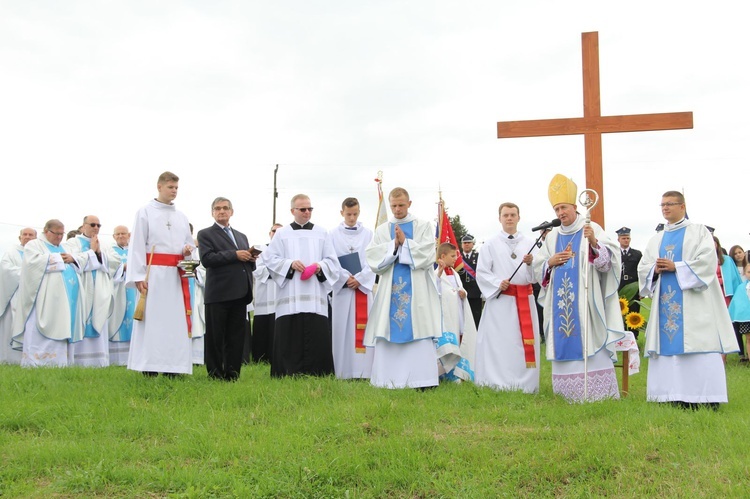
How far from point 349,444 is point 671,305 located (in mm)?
3617

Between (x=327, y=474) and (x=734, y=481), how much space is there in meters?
2.72

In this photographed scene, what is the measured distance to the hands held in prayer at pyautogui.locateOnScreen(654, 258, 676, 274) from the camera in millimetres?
7281

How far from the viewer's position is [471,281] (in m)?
14.1

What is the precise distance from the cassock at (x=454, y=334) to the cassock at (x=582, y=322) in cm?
136

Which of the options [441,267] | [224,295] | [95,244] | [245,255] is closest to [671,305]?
[441,267]

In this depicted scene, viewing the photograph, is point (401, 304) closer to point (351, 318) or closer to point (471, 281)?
point (351, 318)

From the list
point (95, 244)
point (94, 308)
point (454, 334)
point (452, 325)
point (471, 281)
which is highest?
point (95, 244)

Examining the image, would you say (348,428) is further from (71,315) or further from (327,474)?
(71,315)

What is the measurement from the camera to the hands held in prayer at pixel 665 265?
7281 mm

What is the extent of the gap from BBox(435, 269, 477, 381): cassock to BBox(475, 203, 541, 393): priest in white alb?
39cm

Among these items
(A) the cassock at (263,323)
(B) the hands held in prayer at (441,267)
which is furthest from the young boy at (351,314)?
(A) the cassock at (263,323)

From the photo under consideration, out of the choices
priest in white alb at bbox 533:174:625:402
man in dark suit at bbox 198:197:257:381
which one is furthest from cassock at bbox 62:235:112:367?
priest in white alb at bbox 533:174:625:402

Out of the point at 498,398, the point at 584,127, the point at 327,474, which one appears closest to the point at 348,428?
the point at 327,474

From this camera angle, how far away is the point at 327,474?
5.26 meters
